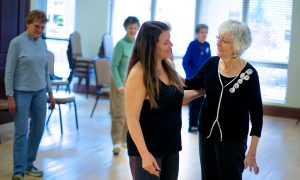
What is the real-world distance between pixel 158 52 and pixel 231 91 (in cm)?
47

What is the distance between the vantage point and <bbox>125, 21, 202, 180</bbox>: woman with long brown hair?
195 centimetres

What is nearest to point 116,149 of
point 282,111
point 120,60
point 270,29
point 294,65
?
point 120,60

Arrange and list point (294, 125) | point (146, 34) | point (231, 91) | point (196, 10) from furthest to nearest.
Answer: point (196, 10)
point (294, 125)
point (231, 91)
point (146, 34)

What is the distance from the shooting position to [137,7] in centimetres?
916

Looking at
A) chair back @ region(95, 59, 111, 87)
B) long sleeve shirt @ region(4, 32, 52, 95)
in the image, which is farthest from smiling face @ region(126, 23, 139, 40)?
chair back @ region(95, 59, 111, 87)

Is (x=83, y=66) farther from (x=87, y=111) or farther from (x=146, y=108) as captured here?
(x=146, y=108)

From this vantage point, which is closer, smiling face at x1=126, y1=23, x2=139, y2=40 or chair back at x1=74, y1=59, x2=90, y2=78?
smiling face at x1=126, y1=23, x2=139, y2=40

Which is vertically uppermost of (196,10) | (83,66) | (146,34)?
(196,10)

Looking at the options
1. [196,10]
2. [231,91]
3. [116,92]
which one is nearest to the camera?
[231,91]

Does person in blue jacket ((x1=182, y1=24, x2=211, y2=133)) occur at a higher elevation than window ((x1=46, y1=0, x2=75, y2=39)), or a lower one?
lower

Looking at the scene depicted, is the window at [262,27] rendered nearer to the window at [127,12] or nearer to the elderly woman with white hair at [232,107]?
the window at [127,12]

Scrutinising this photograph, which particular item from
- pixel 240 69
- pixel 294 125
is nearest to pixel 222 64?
pixel 240 69

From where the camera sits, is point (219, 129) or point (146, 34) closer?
point (146, 34)

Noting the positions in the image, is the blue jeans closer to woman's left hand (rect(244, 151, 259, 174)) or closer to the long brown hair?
the long brown hair
